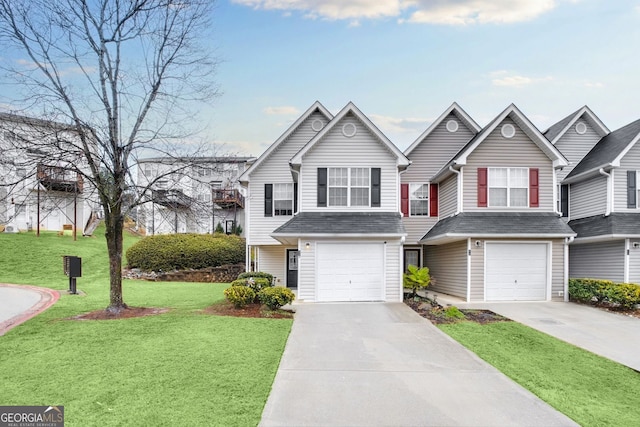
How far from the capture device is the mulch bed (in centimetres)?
1197

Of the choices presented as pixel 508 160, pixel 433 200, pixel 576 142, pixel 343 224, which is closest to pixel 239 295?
pixel 343 224

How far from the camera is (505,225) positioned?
15703mm

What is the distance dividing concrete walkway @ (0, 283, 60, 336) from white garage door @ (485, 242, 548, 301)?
15.2 meters

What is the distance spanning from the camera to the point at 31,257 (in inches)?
898

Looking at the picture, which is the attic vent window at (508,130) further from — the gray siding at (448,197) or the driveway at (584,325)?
the driveway at (584,325)

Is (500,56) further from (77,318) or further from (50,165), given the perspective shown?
(77,318)

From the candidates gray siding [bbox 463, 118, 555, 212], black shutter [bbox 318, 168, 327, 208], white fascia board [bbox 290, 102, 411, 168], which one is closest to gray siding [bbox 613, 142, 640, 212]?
gray siding [bbox 463, 118, 555, 212]

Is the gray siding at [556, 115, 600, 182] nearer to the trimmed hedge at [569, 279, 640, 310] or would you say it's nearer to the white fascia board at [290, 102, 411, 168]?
the trimmed hedge at [569, 279, 640, 310]

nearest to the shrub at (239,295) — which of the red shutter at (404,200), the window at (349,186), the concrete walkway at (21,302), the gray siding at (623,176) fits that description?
the window at (349,186)

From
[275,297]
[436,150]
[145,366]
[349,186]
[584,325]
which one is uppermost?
[436,150]

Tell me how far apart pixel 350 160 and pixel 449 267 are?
6.71 meters

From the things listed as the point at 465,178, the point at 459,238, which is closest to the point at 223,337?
the point at 459,238

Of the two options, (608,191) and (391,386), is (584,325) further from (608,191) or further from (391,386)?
(391,386)

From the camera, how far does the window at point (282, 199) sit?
18953 millimetres
